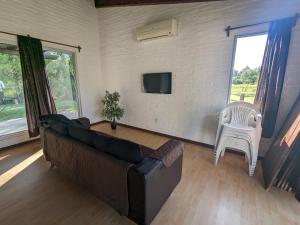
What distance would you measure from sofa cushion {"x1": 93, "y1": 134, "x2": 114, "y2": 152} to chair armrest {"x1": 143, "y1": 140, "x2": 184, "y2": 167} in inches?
16.5

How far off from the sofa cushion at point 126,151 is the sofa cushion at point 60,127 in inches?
31.9

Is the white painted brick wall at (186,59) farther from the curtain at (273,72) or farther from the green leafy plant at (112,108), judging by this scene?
the green leafy plant at (112,108)

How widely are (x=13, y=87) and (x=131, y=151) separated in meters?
3.19

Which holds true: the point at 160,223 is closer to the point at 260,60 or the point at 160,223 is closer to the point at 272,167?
the point at 272,167

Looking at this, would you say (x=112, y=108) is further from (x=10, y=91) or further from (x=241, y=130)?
(x=241, y=130)

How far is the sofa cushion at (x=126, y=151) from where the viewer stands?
1.33 meters

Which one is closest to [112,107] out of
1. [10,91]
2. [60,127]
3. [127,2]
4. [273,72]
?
[10,91]

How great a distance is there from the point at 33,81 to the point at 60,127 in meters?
1.89

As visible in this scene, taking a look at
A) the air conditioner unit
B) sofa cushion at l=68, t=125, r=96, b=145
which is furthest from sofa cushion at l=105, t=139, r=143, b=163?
the air conditioner unit

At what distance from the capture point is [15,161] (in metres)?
2.58

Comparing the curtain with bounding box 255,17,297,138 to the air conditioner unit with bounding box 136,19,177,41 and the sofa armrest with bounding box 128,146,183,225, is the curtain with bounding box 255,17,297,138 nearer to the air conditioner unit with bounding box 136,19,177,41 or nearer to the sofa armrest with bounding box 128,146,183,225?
the air conditioner unit with bounding box 136,19,177,41

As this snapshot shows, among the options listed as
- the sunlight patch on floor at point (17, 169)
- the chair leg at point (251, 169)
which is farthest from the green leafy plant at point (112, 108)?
A: the chair leg at point (251, 169)

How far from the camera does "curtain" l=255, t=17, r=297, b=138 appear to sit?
6.97 ft

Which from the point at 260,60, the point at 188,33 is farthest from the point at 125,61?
the point at 260,60
